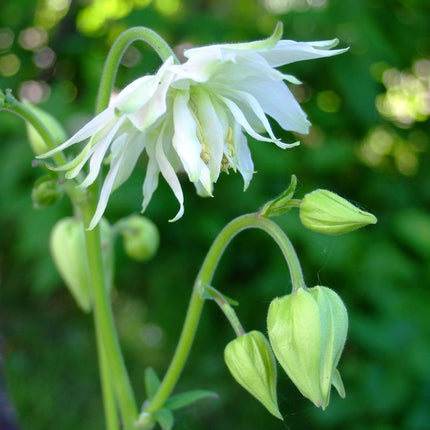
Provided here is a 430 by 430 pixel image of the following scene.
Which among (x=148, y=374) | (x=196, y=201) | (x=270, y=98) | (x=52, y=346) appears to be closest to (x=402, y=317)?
(x=196, y=201)

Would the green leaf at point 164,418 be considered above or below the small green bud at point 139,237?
below

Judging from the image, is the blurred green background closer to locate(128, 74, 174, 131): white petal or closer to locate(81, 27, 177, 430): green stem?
locate(81, 27, 177, 430): green stem

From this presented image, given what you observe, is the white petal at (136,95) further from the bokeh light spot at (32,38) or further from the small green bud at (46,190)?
the bokeh light spot at (32,38)

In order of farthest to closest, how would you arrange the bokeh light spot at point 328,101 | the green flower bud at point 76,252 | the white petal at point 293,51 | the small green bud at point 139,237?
1. the bokeh light spot at point 328,101
2. the small green bud at point 139,237
3. the green flower bud at point 76,252
4. the white petal at point 293,51

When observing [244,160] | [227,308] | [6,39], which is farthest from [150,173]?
[6,39]

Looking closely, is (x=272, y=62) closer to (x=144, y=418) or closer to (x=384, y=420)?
(x=144, y=418)

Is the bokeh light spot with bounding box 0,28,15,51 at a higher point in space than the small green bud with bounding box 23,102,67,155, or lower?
lower

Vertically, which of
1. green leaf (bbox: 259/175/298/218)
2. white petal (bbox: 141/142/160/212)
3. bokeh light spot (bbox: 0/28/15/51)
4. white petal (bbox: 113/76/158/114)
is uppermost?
white petal (bbox: 113/76/158/114)

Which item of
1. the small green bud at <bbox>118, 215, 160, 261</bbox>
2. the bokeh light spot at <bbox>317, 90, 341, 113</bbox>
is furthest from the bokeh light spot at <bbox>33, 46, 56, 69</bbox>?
the small green bud at <bbox>118, 215, 160, 261</bbox>

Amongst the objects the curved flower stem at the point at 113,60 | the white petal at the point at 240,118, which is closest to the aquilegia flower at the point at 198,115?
the white petal at the point at 240,118
